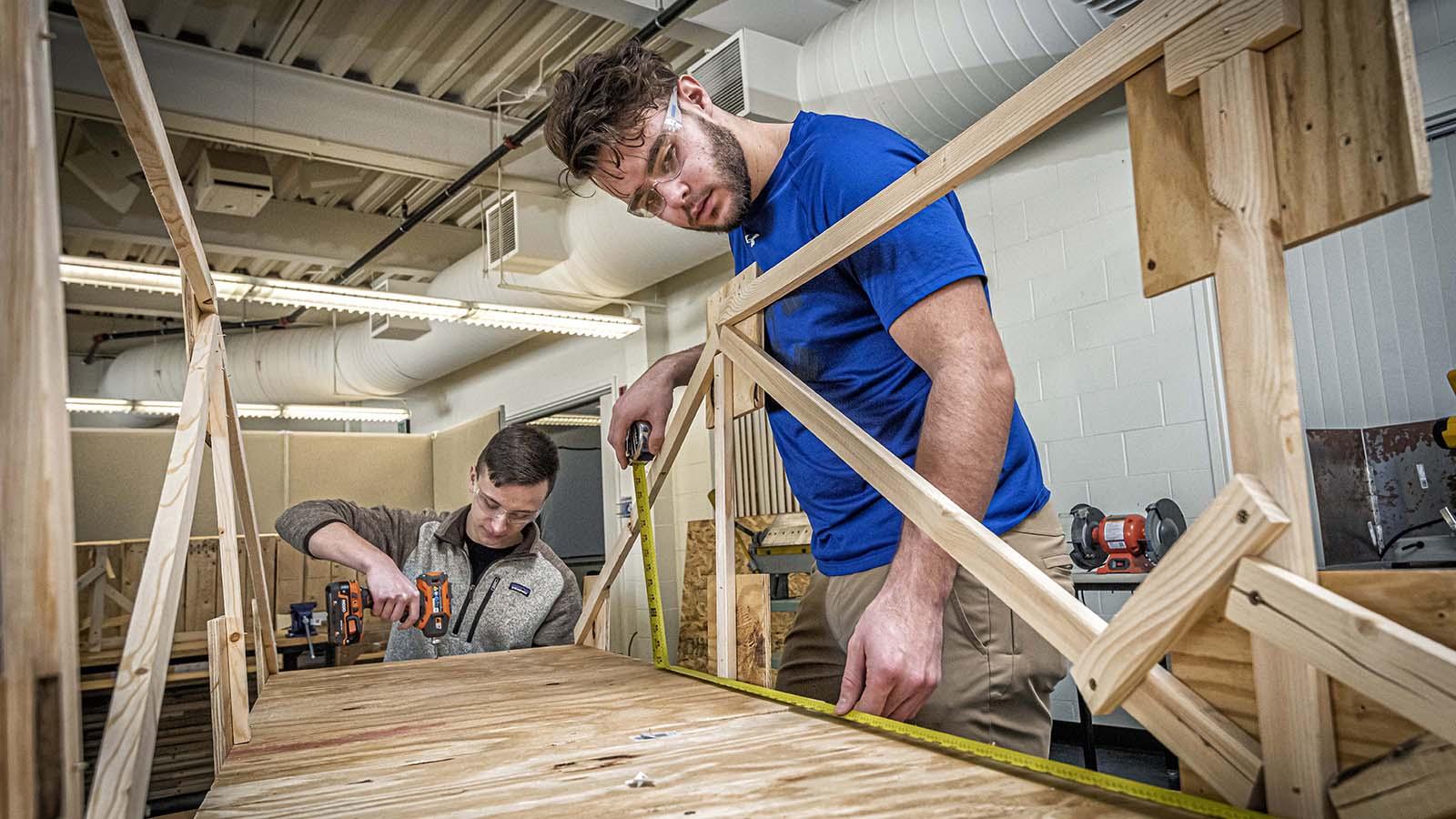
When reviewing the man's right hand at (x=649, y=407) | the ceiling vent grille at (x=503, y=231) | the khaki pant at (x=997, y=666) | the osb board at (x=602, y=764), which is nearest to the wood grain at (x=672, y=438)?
the man's right hand at (x=649, y=407)

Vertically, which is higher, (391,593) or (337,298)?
(337,298)

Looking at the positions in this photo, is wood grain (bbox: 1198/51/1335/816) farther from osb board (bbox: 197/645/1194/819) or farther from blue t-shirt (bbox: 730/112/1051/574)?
blue t-shirt (bbox: 730/112/1051/574)

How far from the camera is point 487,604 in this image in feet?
11.7

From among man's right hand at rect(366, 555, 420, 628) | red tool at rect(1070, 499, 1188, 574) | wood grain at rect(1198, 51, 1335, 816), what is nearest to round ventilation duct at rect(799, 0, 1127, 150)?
red tool at rect(1070, 499, 1188, 574)

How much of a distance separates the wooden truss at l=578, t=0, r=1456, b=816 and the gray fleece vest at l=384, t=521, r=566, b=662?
109 inches

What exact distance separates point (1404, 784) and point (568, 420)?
913 cm

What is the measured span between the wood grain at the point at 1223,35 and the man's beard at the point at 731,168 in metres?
1.00

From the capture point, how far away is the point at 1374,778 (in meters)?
0.77

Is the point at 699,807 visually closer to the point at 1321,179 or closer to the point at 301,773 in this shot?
the point at 301,773

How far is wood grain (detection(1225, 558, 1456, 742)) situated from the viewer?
2.30ft

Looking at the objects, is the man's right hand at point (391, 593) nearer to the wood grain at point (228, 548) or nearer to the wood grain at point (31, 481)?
the wood grain at point (228, 548)

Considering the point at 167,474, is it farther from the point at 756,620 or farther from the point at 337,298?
the point at 337,298

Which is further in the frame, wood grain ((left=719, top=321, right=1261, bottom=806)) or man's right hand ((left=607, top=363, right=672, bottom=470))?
man's right hand ((left=607, top=363, right=672, bottom=470))

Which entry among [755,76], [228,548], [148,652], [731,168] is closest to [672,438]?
[731,168]
